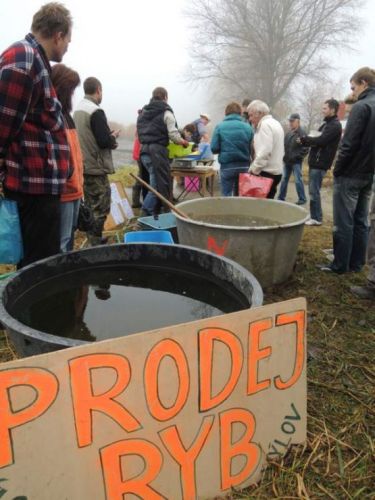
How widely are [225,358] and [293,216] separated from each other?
10.2ft

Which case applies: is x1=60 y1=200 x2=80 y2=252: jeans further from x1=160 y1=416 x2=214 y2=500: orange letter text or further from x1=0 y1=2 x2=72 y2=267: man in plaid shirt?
x1=160 y1=416 x2=214 y2=500: orange letter text

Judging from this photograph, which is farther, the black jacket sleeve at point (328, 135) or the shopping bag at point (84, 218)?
the black jacket sleeve at point (328, 135)

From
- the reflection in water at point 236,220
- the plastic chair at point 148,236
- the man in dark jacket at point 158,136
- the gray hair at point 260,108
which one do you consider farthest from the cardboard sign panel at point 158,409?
the man in dark jacket at point 158,136

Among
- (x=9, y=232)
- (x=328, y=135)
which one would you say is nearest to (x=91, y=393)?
(x=9, y=232)

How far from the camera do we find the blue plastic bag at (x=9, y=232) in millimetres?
2266

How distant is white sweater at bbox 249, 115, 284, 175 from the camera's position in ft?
15.2

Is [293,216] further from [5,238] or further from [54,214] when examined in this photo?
[5,238]

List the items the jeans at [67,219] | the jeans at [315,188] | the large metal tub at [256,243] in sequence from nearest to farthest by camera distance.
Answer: the jeans at [67,219]
the large metal tub at [256,243]
the jeans at [315,188]

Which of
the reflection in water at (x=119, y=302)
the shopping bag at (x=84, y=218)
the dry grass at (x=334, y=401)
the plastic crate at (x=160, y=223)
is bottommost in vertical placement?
the dry grass at (x=334, y=401)

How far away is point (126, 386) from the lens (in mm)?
1325

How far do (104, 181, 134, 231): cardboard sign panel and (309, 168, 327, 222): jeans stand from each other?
10.00ft

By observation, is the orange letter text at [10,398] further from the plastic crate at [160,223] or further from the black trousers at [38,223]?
the plastic crate at [160,223]

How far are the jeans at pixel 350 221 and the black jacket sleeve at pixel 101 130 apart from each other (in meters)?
2.56

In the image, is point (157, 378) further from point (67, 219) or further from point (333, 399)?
point (67, 219)
